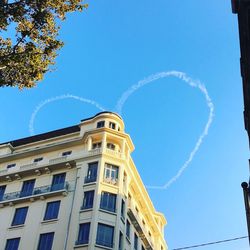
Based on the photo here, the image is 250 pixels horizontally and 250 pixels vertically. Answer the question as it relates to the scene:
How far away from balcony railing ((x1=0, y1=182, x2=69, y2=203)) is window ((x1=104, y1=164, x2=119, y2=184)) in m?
3.85

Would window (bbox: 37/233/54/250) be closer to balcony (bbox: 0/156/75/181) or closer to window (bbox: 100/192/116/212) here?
window (bbox: 100/192/116/212)

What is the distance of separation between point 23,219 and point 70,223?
548 centimetres

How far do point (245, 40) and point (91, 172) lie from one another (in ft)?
80.8

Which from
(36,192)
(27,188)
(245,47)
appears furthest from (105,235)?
(245,47)

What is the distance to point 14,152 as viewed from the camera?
44.3 meters

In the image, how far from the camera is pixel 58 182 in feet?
126

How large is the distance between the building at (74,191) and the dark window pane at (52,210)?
0.10m

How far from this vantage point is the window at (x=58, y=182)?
3762cm

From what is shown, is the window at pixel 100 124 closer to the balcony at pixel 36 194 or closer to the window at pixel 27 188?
the balcony at pixel 36 194

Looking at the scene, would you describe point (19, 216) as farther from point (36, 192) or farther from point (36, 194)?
point (36, 192)

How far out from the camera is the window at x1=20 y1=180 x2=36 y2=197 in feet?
127

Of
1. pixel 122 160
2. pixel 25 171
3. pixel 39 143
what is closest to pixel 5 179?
pixel 25 171

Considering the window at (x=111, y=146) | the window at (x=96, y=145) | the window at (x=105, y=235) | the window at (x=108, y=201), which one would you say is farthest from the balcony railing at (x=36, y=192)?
the window at (x=111, y=146)

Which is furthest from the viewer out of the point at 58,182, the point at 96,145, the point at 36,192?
the point at 96,145
